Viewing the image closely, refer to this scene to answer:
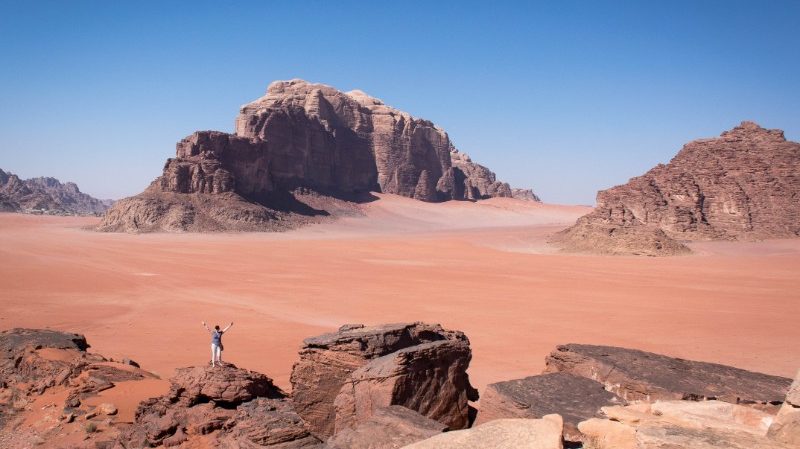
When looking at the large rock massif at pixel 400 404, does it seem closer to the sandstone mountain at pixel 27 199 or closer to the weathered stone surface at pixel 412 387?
the weathered stone surface at pixel 412 387

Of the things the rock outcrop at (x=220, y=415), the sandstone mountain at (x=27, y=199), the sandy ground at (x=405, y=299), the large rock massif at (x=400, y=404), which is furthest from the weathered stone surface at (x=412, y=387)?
the sandstone mountain at (x=27, y=199)

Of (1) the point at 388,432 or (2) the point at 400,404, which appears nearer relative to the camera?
(1) the point at 388,432

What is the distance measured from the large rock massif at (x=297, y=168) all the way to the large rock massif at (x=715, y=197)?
36.8 m

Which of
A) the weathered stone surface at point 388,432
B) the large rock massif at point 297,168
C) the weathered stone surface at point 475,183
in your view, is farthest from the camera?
the weathered stone surface at point 475,183

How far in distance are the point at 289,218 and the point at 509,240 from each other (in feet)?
92.7

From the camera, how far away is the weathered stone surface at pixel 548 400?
5.55 m

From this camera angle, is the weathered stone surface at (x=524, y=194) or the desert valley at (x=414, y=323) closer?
the desert valley at (x=414, y=323)

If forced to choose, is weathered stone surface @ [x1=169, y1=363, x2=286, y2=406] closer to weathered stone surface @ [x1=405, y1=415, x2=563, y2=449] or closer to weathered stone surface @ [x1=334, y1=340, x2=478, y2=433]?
weathered stone surface @ [x1=334, y1=340, x2=478, y2=433]

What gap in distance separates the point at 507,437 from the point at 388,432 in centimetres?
131

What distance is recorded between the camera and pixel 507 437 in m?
3.99

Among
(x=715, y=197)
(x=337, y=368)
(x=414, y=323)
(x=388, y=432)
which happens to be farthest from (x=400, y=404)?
(x=715, y=197)

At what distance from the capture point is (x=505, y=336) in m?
14.9

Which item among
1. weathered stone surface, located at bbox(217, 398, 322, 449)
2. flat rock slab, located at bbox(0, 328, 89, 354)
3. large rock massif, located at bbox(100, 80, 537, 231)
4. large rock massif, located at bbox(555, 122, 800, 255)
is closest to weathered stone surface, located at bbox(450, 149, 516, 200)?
large rock massif, located at bbox(100, 80, 537, 231)

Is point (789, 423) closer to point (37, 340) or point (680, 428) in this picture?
point (680, 428)
